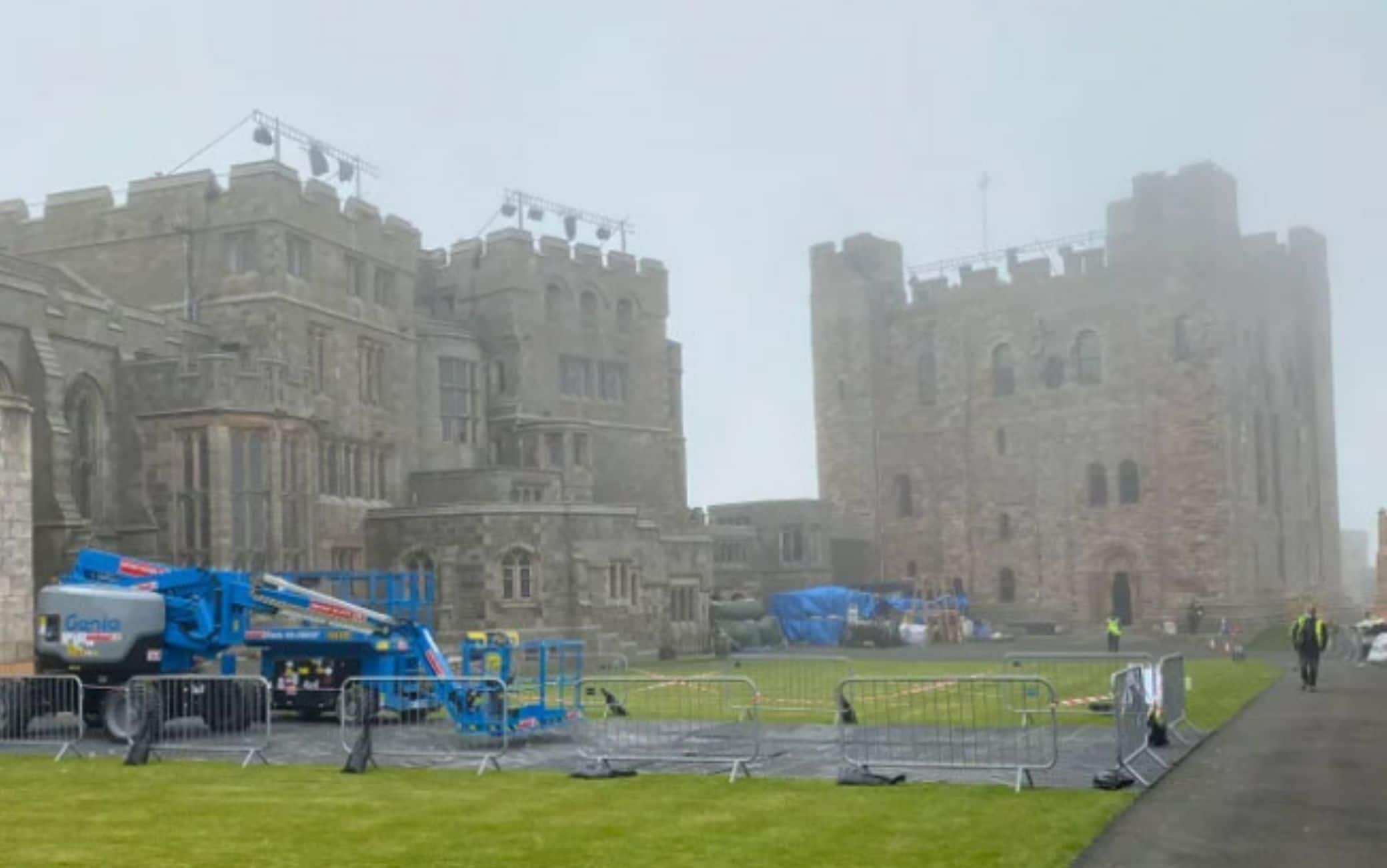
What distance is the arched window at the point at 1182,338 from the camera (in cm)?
5956

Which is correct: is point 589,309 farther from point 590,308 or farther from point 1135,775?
point 1135,775

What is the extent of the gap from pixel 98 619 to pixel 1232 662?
27779 mm

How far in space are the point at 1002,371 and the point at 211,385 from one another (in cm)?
3944

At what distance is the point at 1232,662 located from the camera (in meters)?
39.1

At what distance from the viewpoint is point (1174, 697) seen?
20.5 meters

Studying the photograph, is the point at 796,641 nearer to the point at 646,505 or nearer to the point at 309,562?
the point at 646,505

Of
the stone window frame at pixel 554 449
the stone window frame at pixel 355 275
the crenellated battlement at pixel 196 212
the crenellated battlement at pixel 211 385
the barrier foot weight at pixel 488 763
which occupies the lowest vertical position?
the barrier foot weight at pixel 488 763

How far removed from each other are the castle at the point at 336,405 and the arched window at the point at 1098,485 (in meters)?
17.3

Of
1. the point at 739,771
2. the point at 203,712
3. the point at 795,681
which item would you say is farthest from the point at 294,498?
the point at 739,771

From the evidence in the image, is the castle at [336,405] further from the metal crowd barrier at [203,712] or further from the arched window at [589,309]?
the metal crowd barrier at [203,712]

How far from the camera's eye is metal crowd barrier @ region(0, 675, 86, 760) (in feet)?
68.9

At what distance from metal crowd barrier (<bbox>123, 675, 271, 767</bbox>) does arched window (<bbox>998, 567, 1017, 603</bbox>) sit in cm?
4450

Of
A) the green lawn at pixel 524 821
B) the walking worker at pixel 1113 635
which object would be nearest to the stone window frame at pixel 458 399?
the walking worker at pixel 1113 635

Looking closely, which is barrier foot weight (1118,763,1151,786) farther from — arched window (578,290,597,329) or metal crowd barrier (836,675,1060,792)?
arched window (578,290,597,329)
